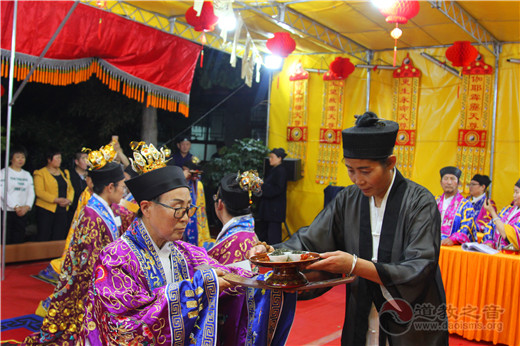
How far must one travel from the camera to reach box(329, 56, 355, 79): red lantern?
761 cm

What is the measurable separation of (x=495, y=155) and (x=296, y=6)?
12.1ft

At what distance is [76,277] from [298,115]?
20.7 ft

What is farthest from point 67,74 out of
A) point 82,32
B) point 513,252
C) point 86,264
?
point 513,252

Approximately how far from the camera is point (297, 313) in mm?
4848

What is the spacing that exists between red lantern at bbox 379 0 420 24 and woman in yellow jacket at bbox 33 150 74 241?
478 cm

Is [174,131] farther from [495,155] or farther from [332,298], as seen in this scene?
[495,155]

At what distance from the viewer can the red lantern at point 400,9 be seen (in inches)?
191

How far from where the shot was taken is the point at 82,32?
5387 mm

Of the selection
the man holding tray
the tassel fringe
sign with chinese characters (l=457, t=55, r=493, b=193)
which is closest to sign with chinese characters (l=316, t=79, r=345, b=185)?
sign with chinese characters (l=457, t=55, r=493, b=193)

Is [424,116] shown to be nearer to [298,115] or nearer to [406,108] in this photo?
[406,108]

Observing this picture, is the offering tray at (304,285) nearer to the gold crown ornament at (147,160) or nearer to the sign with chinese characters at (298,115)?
the gold crown ornament at (147,160)

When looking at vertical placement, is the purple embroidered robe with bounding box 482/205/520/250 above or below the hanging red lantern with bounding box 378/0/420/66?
below

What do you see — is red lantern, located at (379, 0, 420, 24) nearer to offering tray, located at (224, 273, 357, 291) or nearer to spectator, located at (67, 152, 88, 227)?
offering tray, located at (224, 273, 357, 291)

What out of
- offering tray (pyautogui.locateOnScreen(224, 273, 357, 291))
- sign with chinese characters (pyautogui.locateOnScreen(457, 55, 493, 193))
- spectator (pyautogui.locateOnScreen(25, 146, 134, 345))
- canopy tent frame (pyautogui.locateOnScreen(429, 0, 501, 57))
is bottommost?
spectator (pyautogui.locateOnScreen(25, 146, 134, 345))
